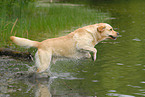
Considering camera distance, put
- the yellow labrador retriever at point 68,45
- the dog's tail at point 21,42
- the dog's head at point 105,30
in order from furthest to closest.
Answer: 1. the dog's head at point 105,30
2. the yellow labrador retriever at point 68,45
3. the dog's tail at point 21,42

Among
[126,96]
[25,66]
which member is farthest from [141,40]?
[126,96]

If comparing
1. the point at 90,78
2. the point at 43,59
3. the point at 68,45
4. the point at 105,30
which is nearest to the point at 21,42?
the point at 43,59

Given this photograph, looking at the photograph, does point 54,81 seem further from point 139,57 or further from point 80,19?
point 80,19

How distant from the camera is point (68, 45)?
8.02 metres

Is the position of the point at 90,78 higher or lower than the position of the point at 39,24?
higher

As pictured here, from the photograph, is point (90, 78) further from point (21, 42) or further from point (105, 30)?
point (21, 42)

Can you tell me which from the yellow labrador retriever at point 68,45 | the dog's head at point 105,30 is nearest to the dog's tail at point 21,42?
the yellow labrador retriever at point 68,45

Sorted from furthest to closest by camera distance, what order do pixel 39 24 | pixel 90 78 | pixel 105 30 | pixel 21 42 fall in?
pixel 39 24 → pixel 105 30 → pixel 90 78 → pixel 21 42

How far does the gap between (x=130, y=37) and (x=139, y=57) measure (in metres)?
4.14

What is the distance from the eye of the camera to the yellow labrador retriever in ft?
25.3

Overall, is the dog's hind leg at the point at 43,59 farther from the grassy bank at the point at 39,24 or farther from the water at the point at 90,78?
the grassy bank at the point at 39,24

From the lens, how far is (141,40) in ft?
43.1

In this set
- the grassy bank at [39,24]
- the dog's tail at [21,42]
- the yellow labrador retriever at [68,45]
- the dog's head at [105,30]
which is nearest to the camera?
the dog's tail at [21,42]

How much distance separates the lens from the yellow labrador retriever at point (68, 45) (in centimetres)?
771
